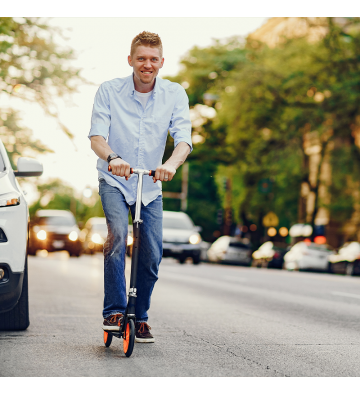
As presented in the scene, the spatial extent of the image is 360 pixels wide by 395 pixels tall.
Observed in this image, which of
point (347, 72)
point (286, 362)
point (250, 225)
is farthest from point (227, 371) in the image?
point (250, 225)

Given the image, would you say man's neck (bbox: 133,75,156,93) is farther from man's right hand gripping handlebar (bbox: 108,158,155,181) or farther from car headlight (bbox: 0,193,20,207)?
car headlight (bbox: 0,193,20,207)

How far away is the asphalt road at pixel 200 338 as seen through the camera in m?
4.74

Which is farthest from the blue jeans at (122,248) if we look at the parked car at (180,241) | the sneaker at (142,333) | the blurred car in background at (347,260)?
the blurred car in background at (347,260)

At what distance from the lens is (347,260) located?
28.8 metres

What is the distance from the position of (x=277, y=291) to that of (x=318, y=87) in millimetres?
15110

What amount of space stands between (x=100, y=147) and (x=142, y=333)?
1483mm

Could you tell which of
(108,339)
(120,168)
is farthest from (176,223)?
(120,168)

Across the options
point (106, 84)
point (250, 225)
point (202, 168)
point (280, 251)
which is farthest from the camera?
point (202, 168)

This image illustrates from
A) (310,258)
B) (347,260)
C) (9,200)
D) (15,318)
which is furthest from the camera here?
(310,258)

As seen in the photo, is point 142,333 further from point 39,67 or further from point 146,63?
point 39,67

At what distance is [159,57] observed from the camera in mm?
5273

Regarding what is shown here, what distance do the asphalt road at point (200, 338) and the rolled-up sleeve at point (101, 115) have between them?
1529 millimetres

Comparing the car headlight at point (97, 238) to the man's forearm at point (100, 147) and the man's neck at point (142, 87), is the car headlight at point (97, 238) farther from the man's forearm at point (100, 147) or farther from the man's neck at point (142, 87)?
the man's forearm at point (100, 147)

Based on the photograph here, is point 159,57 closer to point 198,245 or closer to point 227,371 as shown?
point 227,371
